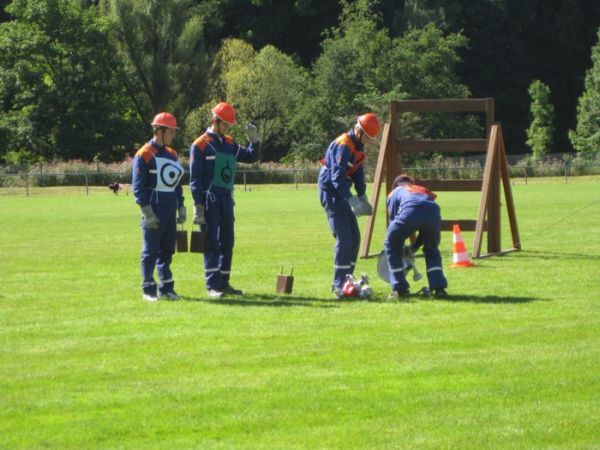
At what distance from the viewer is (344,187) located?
13820mm

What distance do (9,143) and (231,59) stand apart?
16.7m

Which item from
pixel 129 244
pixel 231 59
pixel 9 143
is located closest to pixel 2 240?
pixel 129 244

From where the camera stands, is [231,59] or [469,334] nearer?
[469,334]

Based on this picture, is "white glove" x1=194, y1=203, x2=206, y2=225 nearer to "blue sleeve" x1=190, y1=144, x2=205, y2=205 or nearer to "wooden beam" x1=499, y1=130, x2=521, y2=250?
"blue sleeve" x1=190, y1=144, x2=205, y2=205

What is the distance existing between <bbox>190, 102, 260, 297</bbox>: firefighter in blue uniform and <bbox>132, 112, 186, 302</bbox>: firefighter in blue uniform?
0.27 metres

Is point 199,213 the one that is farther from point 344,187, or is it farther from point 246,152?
point 344,187

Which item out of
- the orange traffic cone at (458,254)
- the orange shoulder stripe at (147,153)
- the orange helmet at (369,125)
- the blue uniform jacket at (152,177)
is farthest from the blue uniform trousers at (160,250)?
the orange traffic cone at (458,254)

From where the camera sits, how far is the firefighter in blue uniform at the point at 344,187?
13849 mm

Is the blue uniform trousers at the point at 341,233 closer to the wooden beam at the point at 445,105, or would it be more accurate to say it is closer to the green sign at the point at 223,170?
the green sign at the point at 223,170

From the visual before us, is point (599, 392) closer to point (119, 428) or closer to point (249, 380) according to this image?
point (249, 380)

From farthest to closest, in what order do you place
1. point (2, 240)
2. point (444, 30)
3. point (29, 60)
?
point (444, 30) < point (29, 60) < point (2, 240)

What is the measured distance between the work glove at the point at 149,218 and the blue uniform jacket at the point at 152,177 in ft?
0.31

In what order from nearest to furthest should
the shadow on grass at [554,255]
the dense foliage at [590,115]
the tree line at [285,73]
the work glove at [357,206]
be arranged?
the work glove at [357,206] → the shadow on grass at [554,255] → the dense foliage at [590,115] → the tree line at [285,73]

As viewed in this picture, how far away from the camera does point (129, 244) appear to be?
24.1 m
